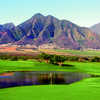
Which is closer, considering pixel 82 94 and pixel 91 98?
pixel 91 98

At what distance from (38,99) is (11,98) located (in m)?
6.63

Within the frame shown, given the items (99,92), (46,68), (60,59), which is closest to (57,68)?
(46,68)

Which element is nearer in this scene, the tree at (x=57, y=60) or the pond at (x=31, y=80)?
the pond at (x=31, y=80)

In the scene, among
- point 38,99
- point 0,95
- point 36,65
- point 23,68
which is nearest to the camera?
point 38,99

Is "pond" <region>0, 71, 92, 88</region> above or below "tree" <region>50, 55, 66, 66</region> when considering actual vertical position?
below

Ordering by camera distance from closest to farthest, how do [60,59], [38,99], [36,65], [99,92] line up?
[38,99], [99,92], [36,65], [60,59]

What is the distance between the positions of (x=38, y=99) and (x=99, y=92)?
60.5 feet

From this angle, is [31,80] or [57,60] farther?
[57,60]

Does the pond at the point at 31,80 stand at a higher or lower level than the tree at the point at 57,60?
lower

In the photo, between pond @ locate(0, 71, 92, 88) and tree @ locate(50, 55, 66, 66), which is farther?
tree @ locate(50, 55, 66, 66)

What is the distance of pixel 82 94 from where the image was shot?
58.3 m

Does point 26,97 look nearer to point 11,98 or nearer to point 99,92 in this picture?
point 11,98

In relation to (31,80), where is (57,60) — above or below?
above

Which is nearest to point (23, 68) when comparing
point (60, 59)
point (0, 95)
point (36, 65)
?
point (36, 65)
